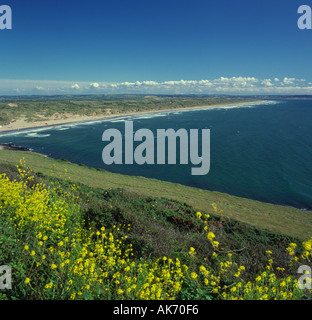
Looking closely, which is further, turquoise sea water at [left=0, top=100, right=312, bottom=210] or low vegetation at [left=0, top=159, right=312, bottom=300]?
turquoise sea water at [left=0, top=100, right=312, bottom=210]

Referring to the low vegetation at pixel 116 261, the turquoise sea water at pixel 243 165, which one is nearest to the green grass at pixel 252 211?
the turquoise sea water at pixel 243 165

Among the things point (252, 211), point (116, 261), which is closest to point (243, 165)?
point (252, 211)

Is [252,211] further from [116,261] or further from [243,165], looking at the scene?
[243,165]

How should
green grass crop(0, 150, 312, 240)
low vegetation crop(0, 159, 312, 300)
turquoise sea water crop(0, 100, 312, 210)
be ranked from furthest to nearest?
turquoise sea water crop(0, 100, 312, 210) < green grass crop(0, 150, 312, 240) < low vegetation crop(0, 159, 312, 300)

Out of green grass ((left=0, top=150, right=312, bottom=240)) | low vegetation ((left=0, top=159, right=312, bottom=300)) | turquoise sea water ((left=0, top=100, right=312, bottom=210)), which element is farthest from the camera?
turquoise sea water ((left=0, top=100, right=312, bottom=210))

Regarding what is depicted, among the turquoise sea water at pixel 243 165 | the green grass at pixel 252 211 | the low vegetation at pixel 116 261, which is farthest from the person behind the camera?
the turquoise sea water at pixel 243 165

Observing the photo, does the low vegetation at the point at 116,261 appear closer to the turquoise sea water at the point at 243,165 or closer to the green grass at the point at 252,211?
the green grass at the point at 252,211

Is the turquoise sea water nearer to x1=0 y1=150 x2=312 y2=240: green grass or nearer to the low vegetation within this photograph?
x1=0 y1=150 x2=312 y2=240: green grass

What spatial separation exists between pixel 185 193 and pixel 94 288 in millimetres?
23335

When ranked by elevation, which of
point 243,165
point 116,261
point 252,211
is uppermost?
point 116,261

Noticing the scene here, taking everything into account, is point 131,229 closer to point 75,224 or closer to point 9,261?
point 75,224

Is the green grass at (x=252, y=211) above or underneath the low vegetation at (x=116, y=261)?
underneath

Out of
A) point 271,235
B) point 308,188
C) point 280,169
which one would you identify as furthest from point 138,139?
point 271,235

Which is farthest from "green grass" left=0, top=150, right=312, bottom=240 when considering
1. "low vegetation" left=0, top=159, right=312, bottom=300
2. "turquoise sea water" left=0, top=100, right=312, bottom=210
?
"low vegetation" left=0, top=159, right=312, bottom=300
